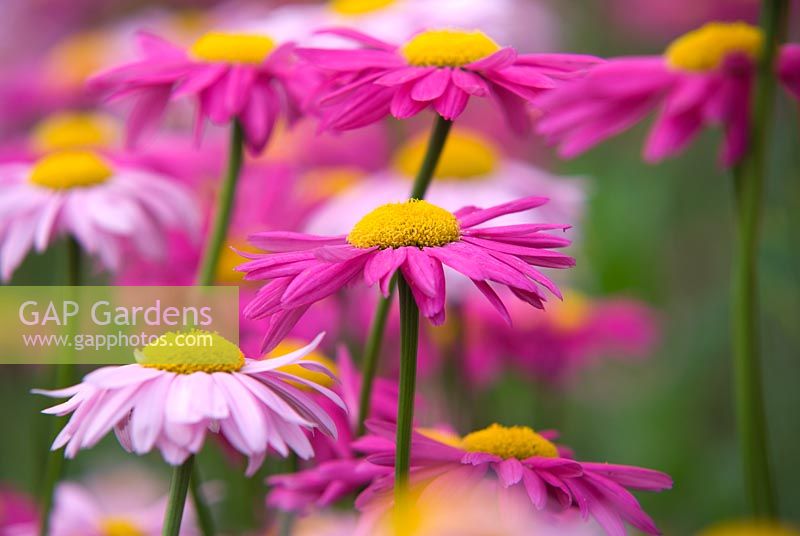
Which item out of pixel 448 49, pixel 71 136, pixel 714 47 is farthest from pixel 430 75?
pixel 71 136

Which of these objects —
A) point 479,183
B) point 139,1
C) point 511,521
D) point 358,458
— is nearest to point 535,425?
point 479,183

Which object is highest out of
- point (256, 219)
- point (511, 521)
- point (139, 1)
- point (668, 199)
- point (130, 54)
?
point (139, 1)

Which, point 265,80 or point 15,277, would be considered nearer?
point 265,80

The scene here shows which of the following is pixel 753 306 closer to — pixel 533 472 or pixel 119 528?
pixel 533 472

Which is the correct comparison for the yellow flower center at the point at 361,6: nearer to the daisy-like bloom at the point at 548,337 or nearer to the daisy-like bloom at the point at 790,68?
the daisy-like bloom at the point at 548,337

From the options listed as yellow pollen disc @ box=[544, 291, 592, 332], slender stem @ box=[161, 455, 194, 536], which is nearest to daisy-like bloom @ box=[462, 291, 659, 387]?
yellow pollen disc @ box=[544, 291, 592, 332]

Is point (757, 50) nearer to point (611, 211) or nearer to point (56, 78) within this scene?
point (611, 211)

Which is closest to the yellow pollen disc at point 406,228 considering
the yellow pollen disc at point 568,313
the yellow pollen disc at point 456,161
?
the yellow pollen disc at point 456,161
